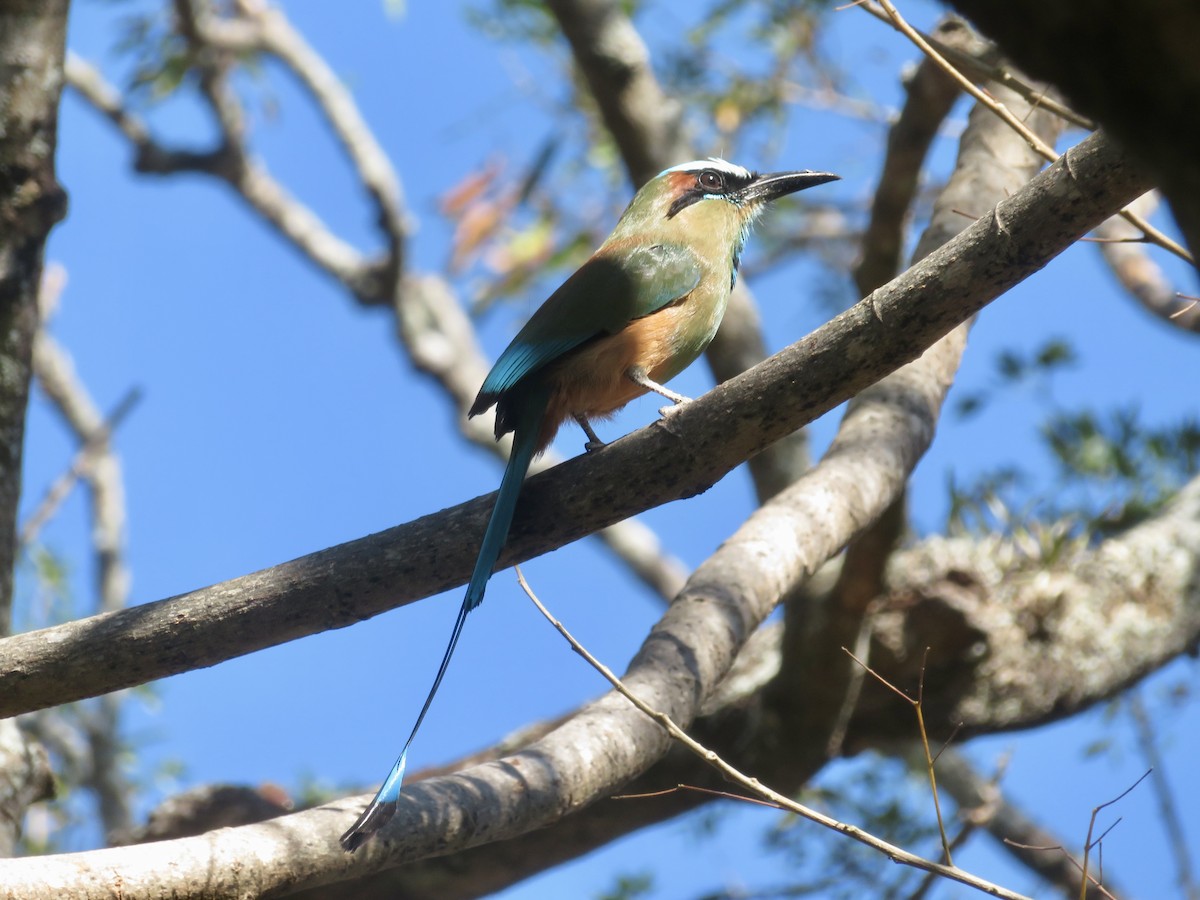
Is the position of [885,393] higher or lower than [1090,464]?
lower

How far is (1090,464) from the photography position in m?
5.68

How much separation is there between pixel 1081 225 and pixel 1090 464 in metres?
3.84

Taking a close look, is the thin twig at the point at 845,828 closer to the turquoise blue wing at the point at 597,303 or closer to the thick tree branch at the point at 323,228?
the turquoise blue wing at the point at 597,303

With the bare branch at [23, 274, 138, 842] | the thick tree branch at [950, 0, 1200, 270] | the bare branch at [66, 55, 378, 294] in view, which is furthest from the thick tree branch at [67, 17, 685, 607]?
the thick tree branch at [950, 0, 1200, 270]

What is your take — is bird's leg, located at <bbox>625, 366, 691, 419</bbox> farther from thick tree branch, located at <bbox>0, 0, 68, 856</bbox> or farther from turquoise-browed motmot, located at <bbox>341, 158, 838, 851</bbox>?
thick tree branch, located at <bbox>0, 0, 68, 856</bbox>

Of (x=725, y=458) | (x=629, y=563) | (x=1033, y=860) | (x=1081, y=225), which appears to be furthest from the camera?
(x=629, y=563)

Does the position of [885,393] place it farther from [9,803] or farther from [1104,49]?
[1104,49]

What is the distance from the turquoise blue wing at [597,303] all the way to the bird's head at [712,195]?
1.53 ft

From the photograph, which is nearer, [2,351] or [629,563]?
[2,351]

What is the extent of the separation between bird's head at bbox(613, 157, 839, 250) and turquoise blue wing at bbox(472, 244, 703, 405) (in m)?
0.47

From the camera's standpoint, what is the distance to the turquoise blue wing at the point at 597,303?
3.60 m

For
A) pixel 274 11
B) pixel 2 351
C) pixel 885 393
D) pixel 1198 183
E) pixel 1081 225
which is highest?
pixel 274 11

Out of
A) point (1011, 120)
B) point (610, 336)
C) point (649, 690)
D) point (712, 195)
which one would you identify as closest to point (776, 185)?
point (712, 195)

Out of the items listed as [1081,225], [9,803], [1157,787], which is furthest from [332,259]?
[1081,225]
